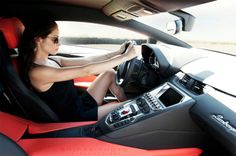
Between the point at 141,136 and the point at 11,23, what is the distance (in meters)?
0.88

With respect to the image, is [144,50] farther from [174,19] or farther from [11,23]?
[11,23]

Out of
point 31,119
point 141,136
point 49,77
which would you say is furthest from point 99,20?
point 141,136

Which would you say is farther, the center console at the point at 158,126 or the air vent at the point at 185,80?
the air vent at the point at 185,80

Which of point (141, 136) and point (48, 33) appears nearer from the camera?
point (141, 136)

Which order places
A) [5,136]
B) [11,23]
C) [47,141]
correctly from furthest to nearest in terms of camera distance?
[11,23] < [47,141] < [5,136]

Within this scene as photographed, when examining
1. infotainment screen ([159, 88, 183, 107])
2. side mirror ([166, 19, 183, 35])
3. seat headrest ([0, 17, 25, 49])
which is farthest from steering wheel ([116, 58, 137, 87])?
seat headrest ([0, 17, 25, 49])

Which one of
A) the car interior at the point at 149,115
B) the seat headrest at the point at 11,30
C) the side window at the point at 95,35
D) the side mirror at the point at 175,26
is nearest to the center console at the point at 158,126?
the car interior at the point at 149,115

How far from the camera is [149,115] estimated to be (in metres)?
1.74

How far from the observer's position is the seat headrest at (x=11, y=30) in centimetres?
183

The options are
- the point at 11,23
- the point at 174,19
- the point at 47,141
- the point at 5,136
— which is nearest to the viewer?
the point at 5,136

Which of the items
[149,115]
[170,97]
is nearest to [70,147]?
[149,115]

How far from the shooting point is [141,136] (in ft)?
5.67

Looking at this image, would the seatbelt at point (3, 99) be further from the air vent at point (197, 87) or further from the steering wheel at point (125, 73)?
the air vent at point (197, 87)

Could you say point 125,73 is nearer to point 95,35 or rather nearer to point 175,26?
point 175,26
